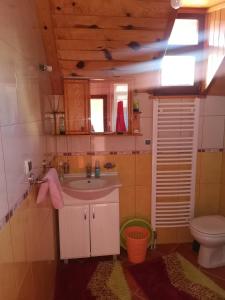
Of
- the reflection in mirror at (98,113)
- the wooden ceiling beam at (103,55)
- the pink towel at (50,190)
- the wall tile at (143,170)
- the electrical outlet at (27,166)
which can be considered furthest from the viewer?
the wall tile at (143,170)

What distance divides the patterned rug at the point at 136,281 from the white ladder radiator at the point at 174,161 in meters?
0.50

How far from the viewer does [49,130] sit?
7.34 feet

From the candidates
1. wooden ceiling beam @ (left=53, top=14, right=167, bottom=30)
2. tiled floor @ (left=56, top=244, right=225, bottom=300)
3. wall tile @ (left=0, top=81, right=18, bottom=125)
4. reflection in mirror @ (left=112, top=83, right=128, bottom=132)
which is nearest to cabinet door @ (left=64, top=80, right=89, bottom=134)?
reflection in mirror @ (left=112, top=83, right=128, bottom=132)

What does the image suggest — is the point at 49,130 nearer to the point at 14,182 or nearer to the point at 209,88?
the point at 14,182

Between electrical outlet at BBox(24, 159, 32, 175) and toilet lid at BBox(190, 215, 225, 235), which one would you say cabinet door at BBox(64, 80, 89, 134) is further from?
toilet lid at BBox(190, 215, 225, 235)

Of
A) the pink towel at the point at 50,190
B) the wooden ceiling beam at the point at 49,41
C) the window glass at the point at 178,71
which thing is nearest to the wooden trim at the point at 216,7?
the window glass at the point at 178,71

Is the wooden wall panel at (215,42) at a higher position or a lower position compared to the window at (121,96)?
higher

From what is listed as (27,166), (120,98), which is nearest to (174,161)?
(120,98)

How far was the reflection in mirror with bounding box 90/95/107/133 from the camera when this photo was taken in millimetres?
2516

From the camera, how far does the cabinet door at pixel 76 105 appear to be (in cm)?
243

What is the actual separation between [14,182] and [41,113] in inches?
34.1

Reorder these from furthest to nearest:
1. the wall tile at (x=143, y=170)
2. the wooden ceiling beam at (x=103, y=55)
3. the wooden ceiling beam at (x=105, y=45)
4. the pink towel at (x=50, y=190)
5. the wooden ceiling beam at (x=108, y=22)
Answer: the wall tile at (x=143, y=170), the wooden ceiling beam at (x=103, y=55), the wooden ceiling beam at (x=105, y=45), the wooden ceiling beam at (x=108, y=22), the pink towel at (x=50, y=190)

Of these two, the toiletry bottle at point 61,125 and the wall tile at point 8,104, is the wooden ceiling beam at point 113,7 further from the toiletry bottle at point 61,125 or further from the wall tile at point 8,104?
the toiletry bottle at point 61,125

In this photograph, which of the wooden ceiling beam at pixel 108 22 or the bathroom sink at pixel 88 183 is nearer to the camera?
the wooden ceiling beam at pixel 108 22
